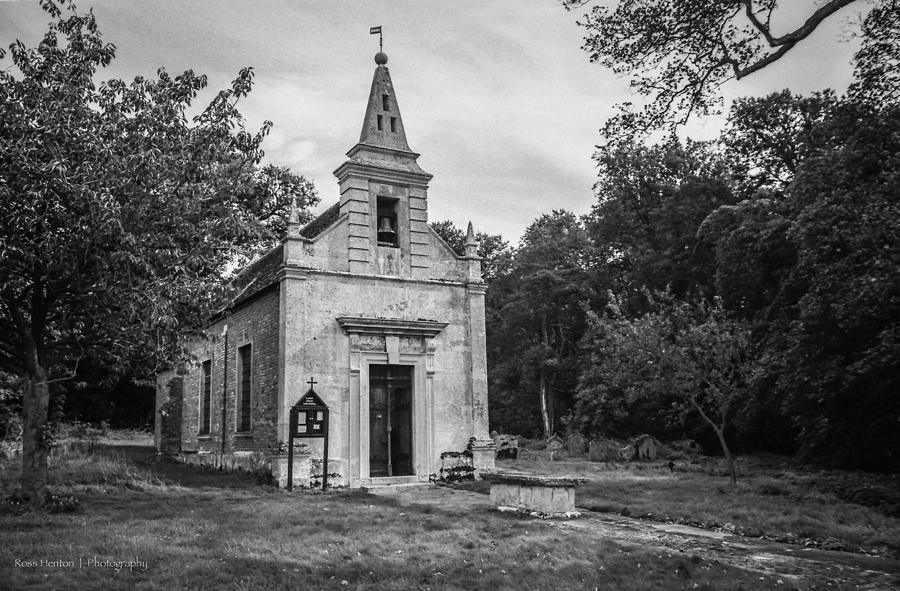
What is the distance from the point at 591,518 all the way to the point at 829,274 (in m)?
8.61

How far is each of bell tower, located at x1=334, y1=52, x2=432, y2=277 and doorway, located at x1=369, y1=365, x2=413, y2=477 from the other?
283cm

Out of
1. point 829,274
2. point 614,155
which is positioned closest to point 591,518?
point 829,274

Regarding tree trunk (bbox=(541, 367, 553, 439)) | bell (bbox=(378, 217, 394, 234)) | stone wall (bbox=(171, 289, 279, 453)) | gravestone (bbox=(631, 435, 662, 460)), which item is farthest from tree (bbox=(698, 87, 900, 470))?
tree trunk (bbox=(541, 367, 553, 439))

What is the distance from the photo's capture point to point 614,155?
122ft

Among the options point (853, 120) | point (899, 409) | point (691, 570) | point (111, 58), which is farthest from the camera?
point (899, 409)

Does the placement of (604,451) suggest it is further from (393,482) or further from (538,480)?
(538,480)

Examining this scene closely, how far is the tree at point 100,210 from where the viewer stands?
1050 cm

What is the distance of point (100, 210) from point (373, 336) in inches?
339

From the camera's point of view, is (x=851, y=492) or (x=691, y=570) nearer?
(x=691, y=570)

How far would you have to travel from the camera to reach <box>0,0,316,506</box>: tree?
34.4ft

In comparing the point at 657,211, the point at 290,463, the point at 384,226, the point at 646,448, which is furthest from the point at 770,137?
the point at 290,463

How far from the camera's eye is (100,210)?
10.3m

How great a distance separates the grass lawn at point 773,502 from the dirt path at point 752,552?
1.82 ft

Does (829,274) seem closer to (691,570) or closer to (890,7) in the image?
(890,7)
